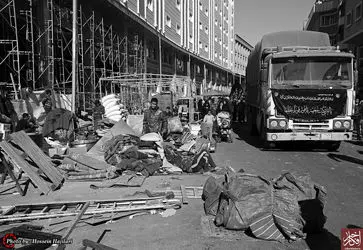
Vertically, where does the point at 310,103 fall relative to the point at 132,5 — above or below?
below

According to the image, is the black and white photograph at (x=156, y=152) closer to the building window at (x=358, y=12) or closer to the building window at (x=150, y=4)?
the building window at (x=150, y=4)

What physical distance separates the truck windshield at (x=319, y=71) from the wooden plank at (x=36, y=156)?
757 cm

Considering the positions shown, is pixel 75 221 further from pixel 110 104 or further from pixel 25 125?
pixel 110 104

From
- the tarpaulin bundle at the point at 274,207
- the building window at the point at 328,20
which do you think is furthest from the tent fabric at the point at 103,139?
the building window at the point at 328,20

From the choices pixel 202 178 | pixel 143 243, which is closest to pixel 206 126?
pixel 202 178

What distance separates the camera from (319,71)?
37.3 ft

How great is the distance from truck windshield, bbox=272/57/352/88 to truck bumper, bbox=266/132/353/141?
1.55 meters

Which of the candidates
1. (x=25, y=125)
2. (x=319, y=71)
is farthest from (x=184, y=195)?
(x=319, y=71)

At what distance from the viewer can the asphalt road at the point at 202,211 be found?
4617 millimetres

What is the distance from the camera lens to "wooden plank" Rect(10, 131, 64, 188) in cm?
770

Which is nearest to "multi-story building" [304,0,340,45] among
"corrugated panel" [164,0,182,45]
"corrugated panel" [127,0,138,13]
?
"corrugated panel" [164,0,182,45]

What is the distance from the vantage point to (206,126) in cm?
1379

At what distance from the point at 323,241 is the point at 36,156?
6092 mm

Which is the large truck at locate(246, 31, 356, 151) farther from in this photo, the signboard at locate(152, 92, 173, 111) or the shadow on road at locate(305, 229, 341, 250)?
the signboard at locate(152, 92, 173, 111)
